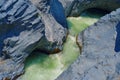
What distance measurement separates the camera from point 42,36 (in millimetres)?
6031

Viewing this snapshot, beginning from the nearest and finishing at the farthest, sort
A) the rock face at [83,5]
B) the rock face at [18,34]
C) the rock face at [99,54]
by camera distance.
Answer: the rock face at [99,54] < the rock face at [18,34] < the rock face at [83,5]

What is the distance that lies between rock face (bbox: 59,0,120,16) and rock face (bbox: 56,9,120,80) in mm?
1004

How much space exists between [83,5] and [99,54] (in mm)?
2476

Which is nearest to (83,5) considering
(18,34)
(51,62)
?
(51,62)

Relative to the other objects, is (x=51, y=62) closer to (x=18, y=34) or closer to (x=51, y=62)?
(x=51, y=62)

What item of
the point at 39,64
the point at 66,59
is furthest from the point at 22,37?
the point at 66,59

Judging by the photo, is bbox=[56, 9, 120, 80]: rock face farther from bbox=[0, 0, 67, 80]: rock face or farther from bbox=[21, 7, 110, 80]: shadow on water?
bbox=[0, 0, 67, 80]: rock face

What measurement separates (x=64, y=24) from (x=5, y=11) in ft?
6.77

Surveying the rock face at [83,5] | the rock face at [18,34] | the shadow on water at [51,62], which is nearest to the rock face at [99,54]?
the shadow on water at [51,62]

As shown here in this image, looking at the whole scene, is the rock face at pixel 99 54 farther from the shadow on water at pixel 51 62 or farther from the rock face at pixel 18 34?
the rock face at pixel 18 34

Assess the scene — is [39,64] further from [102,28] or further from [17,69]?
[102,28]

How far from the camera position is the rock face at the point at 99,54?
5043mm

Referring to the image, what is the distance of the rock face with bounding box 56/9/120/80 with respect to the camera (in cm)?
504

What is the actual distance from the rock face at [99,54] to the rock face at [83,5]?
1.00 meters
